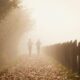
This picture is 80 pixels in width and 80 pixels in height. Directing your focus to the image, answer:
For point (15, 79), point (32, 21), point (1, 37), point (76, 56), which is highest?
point (32, 21)

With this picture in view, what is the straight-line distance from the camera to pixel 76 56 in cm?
1627

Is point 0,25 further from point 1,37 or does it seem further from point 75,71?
point 75,71

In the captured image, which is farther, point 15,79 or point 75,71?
point 75,71

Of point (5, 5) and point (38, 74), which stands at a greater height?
point (5, 5)

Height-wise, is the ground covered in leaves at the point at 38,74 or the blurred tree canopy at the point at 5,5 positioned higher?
the blurred tree canopy at the point at 5,5

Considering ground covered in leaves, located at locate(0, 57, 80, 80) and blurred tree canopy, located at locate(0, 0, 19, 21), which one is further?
blurred tree canopy, located at locate(0, 0, 19, 21)

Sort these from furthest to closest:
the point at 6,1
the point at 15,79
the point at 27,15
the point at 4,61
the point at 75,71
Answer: the point at 27,15 < the point at 4,61 < the point at 6,1 < the point at 75,71 < the point at 15,79

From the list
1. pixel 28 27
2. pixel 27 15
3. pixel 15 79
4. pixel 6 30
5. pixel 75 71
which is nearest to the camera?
pixel 15 79

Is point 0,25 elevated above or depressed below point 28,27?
below

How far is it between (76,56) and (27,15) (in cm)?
2708

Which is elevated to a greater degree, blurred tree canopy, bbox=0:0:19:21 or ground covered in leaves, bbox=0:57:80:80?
blurred tree canopy, bbox=0:0:19:21

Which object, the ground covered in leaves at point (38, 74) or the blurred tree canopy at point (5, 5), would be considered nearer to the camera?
the ground covered in leaves at point (38, 74)

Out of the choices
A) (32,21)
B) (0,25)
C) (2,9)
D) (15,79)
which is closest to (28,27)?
(32,21)

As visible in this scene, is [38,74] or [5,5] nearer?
[38,74]
